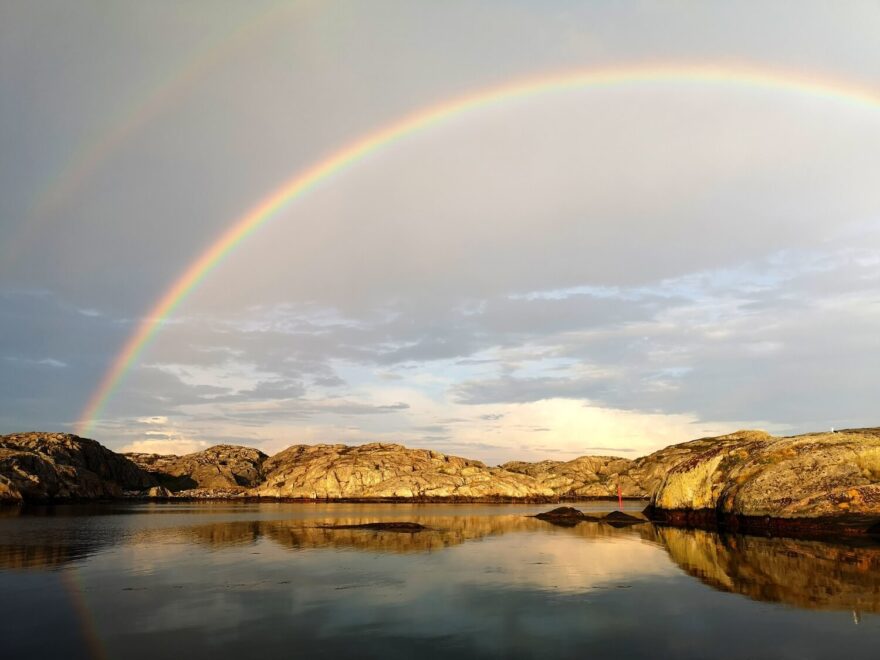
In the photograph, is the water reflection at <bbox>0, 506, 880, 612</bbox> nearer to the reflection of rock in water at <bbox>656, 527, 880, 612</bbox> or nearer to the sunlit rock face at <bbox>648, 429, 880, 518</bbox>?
Result: the reflection of rock in water at <bbox>656, 527, 880, 612</bbox>

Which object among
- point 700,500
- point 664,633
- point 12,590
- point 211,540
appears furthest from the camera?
point 700,500

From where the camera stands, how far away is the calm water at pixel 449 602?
1656 centimetres

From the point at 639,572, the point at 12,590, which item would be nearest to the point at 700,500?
the point at 639,572

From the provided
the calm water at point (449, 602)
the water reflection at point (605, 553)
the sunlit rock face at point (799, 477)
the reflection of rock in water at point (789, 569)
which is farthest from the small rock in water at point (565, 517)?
the calm water at point (449, 602)

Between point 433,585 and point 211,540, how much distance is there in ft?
114

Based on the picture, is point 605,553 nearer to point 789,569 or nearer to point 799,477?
point 789,569

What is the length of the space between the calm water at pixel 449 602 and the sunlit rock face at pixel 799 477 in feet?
22.5

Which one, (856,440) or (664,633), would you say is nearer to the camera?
(664,633)

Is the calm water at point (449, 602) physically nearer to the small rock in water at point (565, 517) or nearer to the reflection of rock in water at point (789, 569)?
the reflection of rock in water at point (789, 569)

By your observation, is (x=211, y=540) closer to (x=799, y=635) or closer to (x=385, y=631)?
(x=385, y=631)

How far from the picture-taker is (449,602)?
2355 centimetres

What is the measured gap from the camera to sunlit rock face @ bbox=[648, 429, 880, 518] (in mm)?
42906

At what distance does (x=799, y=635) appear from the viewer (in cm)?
1698

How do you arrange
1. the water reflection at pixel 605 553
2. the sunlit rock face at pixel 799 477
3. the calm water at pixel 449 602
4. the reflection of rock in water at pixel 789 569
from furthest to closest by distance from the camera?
the sunlit rock face at pixel 799 477 → the water reflection at pixel 605 553 → the reflection of rock in water at pixel 789 569 → the calm water at pixel 449 602
